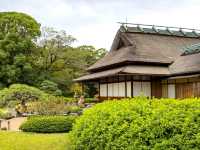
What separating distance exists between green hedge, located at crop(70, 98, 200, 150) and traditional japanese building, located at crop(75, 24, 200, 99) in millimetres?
16307

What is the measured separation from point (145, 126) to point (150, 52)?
941 inches

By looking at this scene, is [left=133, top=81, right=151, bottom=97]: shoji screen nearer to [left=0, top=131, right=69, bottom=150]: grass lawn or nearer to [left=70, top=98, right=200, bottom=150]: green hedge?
[left=0, top=131, right=69, bottom=150]: grass lawn

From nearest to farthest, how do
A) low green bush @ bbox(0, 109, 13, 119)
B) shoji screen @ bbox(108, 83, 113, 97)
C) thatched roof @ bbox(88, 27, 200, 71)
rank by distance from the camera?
low green bush @ bbox(0, 109, 13, 119)
thatched roof @ bbox(88, 27, 200, 71)
shoji screen @ bbox(108, 83, 113, 97)

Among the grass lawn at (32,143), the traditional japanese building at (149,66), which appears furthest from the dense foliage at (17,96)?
the grass lawn at (32,143)

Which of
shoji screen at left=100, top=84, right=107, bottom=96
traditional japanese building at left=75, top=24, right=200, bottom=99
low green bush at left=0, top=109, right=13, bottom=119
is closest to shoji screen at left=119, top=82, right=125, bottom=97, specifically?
traditional japanese building at left=75, top=24, right=200, bottom=99

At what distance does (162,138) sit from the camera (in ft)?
24.8

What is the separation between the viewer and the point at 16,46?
45.1 metres

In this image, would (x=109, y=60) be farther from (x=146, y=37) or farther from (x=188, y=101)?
(x=188, y=101)

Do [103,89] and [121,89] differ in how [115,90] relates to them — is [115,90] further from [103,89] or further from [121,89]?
[103,89]

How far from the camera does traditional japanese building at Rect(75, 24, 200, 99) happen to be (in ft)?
89.6

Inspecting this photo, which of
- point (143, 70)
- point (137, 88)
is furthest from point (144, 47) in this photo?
point (137, 88)

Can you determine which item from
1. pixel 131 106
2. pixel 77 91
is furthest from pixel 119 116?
pixel 77 91

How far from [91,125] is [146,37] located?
2534 centimetres

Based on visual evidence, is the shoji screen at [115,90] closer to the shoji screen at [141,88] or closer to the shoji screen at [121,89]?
the shoji screen at [121,89]
